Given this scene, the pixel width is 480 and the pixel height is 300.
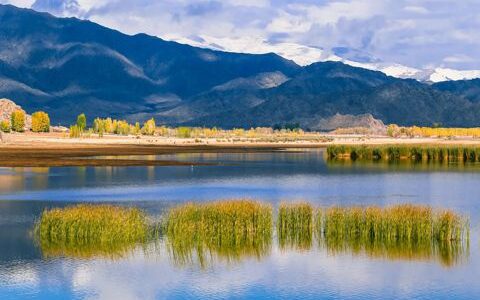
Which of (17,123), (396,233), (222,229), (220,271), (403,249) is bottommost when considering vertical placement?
(220,271)

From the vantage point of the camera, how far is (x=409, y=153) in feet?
328

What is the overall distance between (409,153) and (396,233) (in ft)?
223

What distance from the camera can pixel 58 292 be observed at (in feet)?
86.3

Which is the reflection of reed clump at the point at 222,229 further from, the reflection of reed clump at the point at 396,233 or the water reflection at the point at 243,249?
the reflection of reed clump at the point at 396,233

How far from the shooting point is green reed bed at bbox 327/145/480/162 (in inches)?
3770

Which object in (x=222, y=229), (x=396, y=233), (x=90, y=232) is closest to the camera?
(x=90, y=232)

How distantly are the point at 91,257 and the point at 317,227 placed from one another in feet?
36.0

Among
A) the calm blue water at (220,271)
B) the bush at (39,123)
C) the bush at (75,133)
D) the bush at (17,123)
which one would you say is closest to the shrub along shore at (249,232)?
the calm blue water at (220,271)

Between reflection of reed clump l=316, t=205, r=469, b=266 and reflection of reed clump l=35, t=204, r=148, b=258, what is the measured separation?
860cm

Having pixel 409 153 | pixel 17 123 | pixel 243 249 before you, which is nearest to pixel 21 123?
pixel 17 123

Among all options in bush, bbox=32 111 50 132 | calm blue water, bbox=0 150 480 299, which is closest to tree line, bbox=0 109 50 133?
bush, bbox=32 111 50 132

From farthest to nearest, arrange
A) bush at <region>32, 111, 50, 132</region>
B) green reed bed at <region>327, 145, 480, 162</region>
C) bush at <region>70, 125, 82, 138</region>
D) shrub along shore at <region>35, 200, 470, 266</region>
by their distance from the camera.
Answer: bush at <region>32, 111, 50, 132</region>, bush at <region>70, 125, 82, 138</region>, green reed bed at <region>327, 145, 480, 162</region>, shrub along shore at <region>35, 200, 470, 266</region>

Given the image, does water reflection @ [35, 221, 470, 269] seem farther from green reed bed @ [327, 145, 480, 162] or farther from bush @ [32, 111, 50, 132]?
bush @ [32, 111, 50, 132]

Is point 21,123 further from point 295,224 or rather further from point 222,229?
point 222,229
